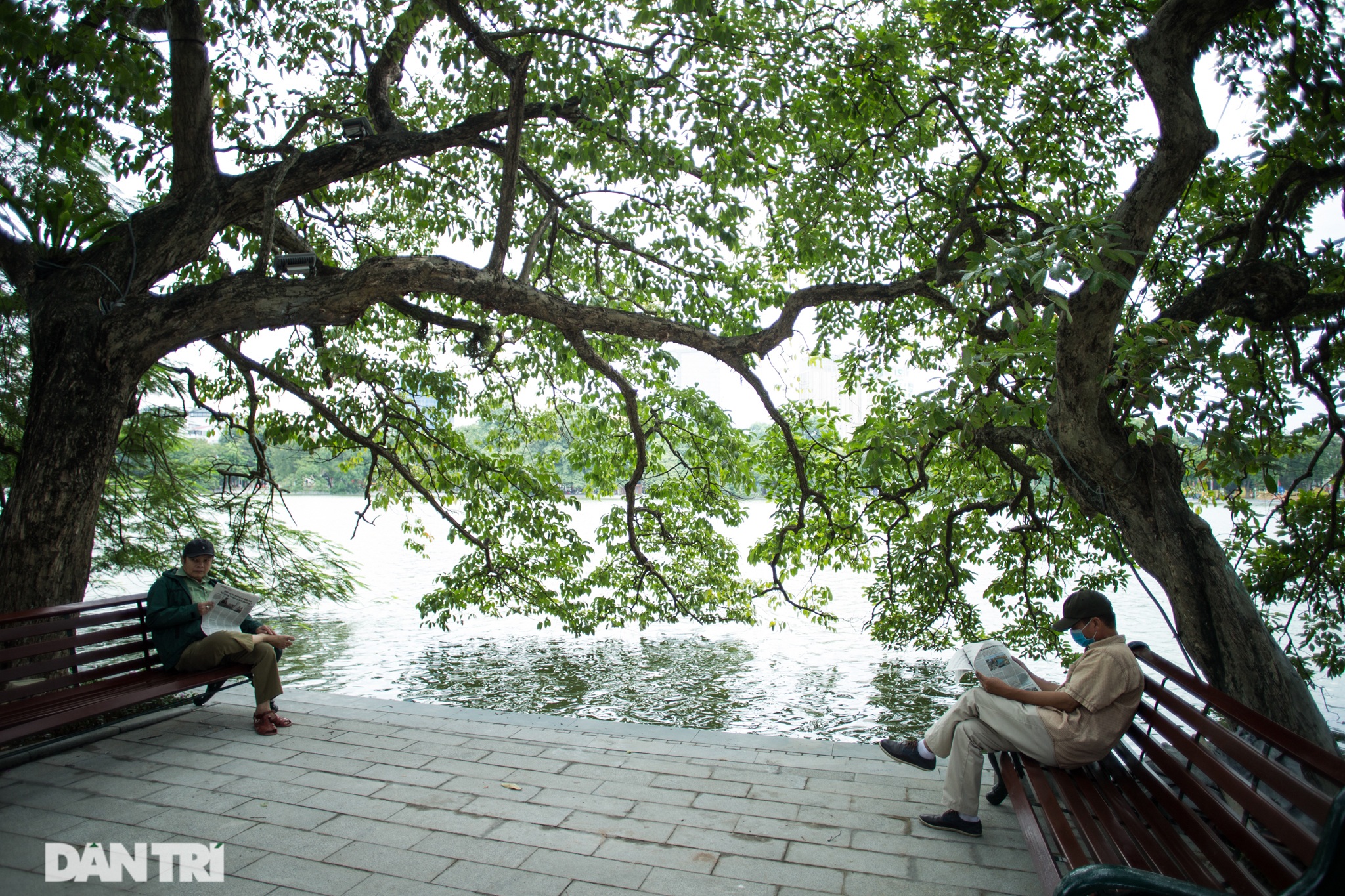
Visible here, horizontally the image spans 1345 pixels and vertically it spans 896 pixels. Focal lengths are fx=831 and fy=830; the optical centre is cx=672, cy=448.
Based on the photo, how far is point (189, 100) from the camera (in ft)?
20.9

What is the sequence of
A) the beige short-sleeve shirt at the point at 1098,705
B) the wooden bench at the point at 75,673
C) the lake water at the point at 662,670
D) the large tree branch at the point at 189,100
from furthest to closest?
the lake water at the point at 662,670 → the large tree branch at the point at 189,100 → the wooden bench at the point at 75,673 → the beige short-sleeve shirt at the point at 1098,705

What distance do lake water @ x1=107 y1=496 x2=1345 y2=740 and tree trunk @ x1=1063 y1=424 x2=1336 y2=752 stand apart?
15.3 ft

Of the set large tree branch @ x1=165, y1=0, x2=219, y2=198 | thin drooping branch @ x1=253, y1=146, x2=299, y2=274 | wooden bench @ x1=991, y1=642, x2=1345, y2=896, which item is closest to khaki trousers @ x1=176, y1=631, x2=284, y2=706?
thin drooping branch @ x1=253, y1=146, x2=299, y2=274

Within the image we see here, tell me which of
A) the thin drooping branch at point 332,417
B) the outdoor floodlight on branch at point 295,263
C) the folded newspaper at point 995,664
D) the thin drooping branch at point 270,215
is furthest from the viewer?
the thin drooping branch at point 332,417

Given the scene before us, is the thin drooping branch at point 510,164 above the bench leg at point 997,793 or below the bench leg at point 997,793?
above

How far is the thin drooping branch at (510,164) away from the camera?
6.10 m

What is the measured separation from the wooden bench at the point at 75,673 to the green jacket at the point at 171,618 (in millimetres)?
139

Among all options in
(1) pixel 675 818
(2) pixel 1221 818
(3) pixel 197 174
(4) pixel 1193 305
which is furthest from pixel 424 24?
(2) pixel 1221 818

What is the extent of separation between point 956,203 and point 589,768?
21.4 feet

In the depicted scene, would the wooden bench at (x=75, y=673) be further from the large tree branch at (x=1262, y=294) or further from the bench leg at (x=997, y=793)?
the large tree branch at (x=1262, y=294)

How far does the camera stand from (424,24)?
8.45 metres

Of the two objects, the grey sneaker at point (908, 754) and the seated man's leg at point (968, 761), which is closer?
the seated man's leg at point (968, 761)

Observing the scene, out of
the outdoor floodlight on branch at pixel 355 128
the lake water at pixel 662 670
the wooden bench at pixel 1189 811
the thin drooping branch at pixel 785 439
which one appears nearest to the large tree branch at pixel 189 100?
the outdoor floodlight on branch at pixel 355 128

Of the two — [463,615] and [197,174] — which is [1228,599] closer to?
[197,174]
